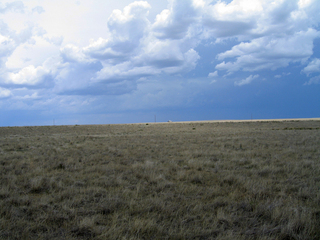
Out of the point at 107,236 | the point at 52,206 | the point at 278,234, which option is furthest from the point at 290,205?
the point at 52,206

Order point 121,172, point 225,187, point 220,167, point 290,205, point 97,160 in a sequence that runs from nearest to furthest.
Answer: point 290,205
point 225,187
point 121,172
point 220,167
point 97,160

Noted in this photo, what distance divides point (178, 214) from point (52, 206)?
332cm

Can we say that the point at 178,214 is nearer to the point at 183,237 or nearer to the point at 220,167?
the point at 183,237

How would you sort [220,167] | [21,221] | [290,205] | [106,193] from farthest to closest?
1. [220,167]
2. [106,193]
3. [290,205]
4. [21,221]

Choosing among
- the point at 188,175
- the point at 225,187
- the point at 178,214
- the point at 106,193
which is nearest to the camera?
the point at 178,214

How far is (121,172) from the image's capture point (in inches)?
395

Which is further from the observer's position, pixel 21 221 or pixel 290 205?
pixel 290 205

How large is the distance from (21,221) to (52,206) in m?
0.96

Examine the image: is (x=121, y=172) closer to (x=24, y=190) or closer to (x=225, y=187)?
(x=24, y=190)

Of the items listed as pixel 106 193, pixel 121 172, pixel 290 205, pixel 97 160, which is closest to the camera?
pixel 290 205

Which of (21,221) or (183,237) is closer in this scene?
(183,237)

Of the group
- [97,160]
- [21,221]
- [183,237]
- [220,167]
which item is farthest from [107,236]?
[97,160]

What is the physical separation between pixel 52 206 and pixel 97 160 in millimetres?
7093

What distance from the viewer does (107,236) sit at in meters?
4.61
